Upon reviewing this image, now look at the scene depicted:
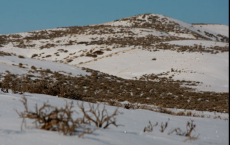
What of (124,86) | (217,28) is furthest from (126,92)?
(217,28)

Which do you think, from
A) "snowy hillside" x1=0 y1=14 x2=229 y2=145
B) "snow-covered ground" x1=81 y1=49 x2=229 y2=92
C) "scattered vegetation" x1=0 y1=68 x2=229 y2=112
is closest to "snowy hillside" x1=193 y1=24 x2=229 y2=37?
"snowy hillside" x1=0 y1=14 x2=229 y2=145

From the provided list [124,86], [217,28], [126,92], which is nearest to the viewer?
[126,92]

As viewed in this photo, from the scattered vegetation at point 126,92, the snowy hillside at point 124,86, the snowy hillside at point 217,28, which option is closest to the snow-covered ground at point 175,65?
the snowy hillside at point 124,86

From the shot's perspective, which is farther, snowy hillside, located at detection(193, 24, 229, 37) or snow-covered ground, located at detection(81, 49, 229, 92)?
snowy hillside, located at detection(193, 24, 229, 37)

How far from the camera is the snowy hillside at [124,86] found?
305 cm

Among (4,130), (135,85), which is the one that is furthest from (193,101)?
(4,130)

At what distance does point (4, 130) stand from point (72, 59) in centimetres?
3462

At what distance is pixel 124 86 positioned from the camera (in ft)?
60.7

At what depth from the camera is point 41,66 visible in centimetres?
2147

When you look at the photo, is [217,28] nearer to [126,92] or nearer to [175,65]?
[175,65]

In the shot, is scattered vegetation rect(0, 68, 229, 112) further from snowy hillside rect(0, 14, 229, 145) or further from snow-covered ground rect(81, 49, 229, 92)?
snow-covered ground rect(81, 49, 229, 92)

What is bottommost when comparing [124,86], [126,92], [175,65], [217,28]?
[126,92]

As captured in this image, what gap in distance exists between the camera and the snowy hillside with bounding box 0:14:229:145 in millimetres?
3055

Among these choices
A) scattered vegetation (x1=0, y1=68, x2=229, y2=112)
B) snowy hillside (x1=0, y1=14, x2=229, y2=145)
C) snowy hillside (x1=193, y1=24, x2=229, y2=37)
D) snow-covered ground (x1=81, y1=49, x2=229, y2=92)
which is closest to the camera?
snowy hillside (x1=0, y1=14, x2=229, y2=145)
